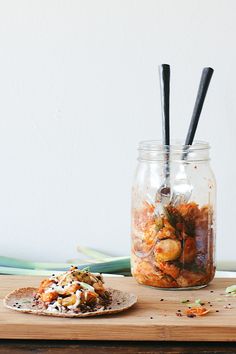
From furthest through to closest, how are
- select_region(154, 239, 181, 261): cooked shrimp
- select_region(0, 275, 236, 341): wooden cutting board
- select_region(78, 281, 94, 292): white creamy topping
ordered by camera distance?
select_region(154, 239, 181, 261): cooked shrimp, select_region(78, 281, 94, 292): white creamy topping, select_region(0, 275, 236, 341): wooden cutting board

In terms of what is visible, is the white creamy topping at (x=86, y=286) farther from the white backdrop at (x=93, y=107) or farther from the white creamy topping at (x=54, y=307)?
the white backdrop at (x=93, y=107)

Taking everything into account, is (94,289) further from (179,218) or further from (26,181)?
(26,181)

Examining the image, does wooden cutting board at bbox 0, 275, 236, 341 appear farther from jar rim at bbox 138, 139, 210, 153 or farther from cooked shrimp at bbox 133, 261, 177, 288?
jar rim at bbox 138, 139, 210, 153

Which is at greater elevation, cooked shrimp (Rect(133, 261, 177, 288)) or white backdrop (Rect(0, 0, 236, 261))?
white backdrop (Rect(0, 0, 236, 261))

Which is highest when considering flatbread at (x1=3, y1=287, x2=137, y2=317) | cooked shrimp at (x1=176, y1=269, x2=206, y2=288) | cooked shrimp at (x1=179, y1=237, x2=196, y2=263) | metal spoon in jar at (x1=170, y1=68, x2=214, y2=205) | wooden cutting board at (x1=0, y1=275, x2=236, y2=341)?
metal spoon in jar at (x1=170, y1=68, x2=214, y2=205)

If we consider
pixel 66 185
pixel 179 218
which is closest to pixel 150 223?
pixel 179 218

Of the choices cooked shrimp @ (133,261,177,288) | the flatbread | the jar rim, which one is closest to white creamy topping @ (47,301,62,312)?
the flatbread
